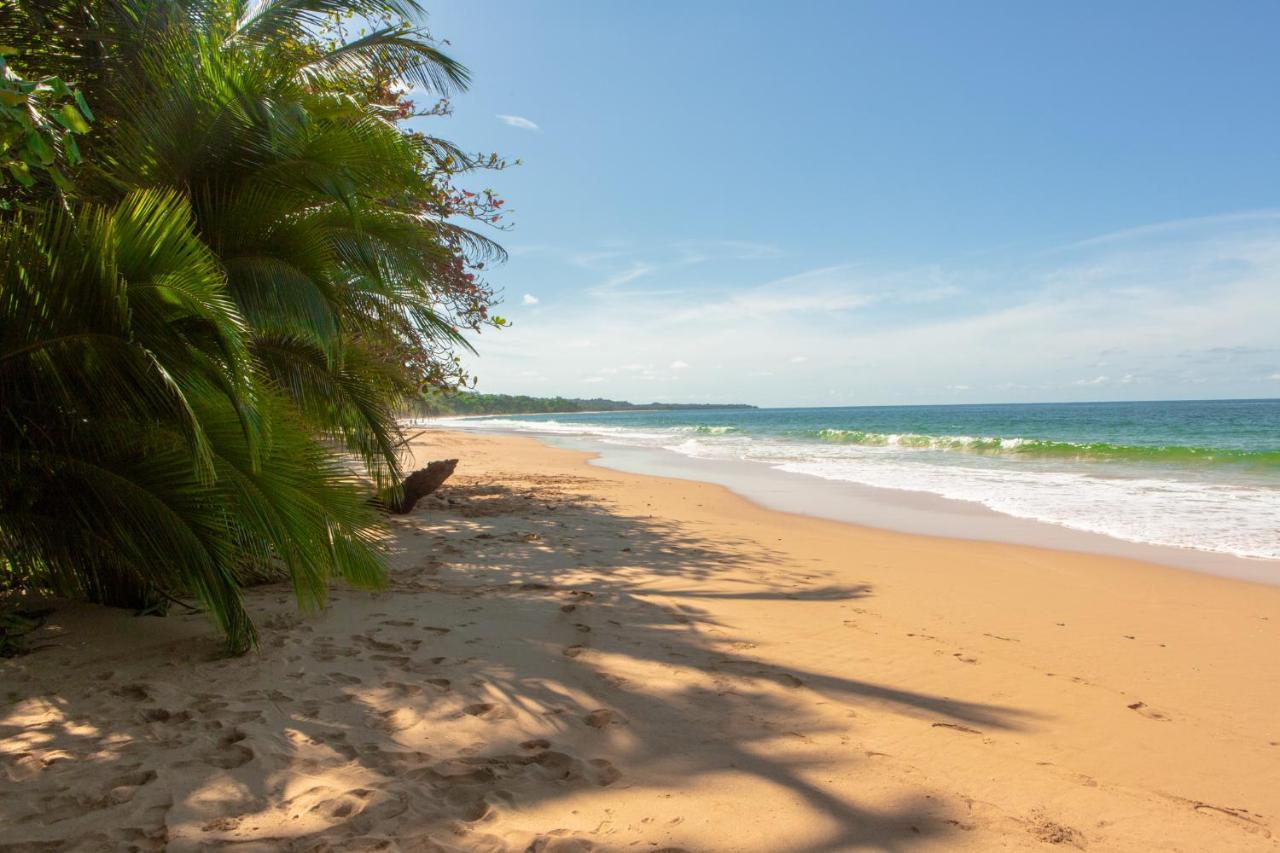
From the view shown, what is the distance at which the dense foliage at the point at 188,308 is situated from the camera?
114 inches

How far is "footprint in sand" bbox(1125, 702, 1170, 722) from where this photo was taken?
3.37 m

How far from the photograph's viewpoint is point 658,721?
10.3ft

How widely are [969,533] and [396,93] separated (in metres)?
9.09

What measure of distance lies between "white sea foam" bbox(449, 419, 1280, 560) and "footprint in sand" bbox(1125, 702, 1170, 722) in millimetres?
4868

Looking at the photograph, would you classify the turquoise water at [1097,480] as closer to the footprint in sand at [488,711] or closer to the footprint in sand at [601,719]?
the footprint in sand at [601,719]

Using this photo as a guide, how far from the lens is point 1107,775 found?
279cm

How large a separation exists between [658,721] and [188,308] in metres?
2.51

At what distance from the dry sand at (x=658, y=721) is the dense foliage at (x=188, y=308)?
535 mm

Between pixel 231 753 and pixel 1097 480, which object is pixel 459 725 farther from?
pixel 1097 480

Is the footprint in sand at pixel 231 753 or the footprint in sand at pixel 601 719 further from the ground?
the footprint in sand at pixel 231 753

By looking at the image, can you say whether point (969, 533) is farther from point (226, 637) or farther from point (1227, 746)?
point (226, 637)

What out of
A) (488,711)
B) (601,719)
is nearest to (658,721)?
(601,719)

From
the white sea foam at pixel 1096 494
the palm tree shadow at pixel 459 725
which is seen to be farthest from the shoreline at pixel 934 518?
the palm tree shadow at pixel 459 725

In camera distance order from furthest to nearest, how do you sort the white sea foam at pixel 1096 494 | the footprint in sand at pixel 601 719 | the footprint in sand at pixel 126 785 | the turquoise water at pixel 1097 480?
1. the turquoise water at pixel 1097 480
2. the white sea foam at pixel 1096 494
3. the footprint in sand at pixel 601 719
4. the footprint in sand at pixel 126 785
